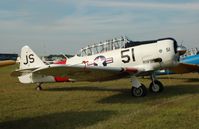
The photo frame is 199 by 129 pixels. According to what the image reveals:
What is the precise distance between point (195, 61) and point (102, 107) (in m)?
11.4

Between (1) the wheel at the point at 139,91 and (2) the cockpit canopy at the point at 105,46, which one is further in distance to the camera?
(2) the cockpit canopy at the point at 105,46

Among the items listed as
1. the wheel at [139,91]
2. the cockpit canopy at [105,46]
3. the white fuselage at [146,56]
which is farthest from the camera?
the cockpit canopy at [105,46]

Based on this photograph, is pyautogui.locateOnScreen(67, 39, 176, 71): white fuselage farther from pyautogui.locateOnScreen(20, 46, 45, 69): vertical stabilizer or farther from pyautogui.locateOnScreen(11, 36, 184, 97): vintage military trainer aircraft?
pyautogui.locateOnScreen(20, 46, 45, 69): vertical stabilizer

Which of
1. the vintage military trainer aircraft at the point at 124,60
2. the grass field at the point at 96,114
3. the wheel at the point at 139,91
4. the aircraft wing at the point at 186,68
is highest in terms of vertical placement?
the vintage military trainer aircraft at the point at 124,60

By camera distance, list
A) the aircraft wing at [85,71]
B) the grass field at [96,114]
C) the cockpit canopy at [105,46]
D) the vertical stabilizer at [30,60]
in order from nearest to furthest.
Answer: the grass field at [96,114]
the aircraft wing at [85,71]
the cockpit canopy at [105,46]
the vertical stabilizer at [30,60]

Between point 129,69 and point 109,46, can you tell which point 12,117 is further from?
point 109,46

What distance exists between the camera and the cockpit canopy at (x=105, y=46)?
1231cm

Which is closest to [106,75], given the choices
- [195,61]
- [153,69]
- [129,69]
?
[129,69]

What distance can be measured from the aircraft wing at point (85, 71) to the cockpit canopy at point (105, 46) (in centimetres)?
129

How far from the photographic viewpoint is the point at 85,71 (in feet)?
33.7

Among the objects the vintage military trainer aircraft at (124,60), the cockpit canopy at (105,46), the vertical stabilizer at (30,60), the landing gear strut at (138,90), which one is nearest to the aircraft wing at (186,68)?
the vintage military trainer aircraft at (124,60)

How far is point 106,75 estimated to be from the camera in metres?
11.2

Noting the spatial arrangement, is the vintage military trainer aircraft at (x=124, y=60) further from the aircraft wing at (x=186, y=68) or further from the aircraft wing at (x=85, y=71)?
the aircraft wing at (x=186, y=68)

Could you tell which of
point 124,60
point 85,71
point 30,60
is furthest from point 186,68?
point 85,71
